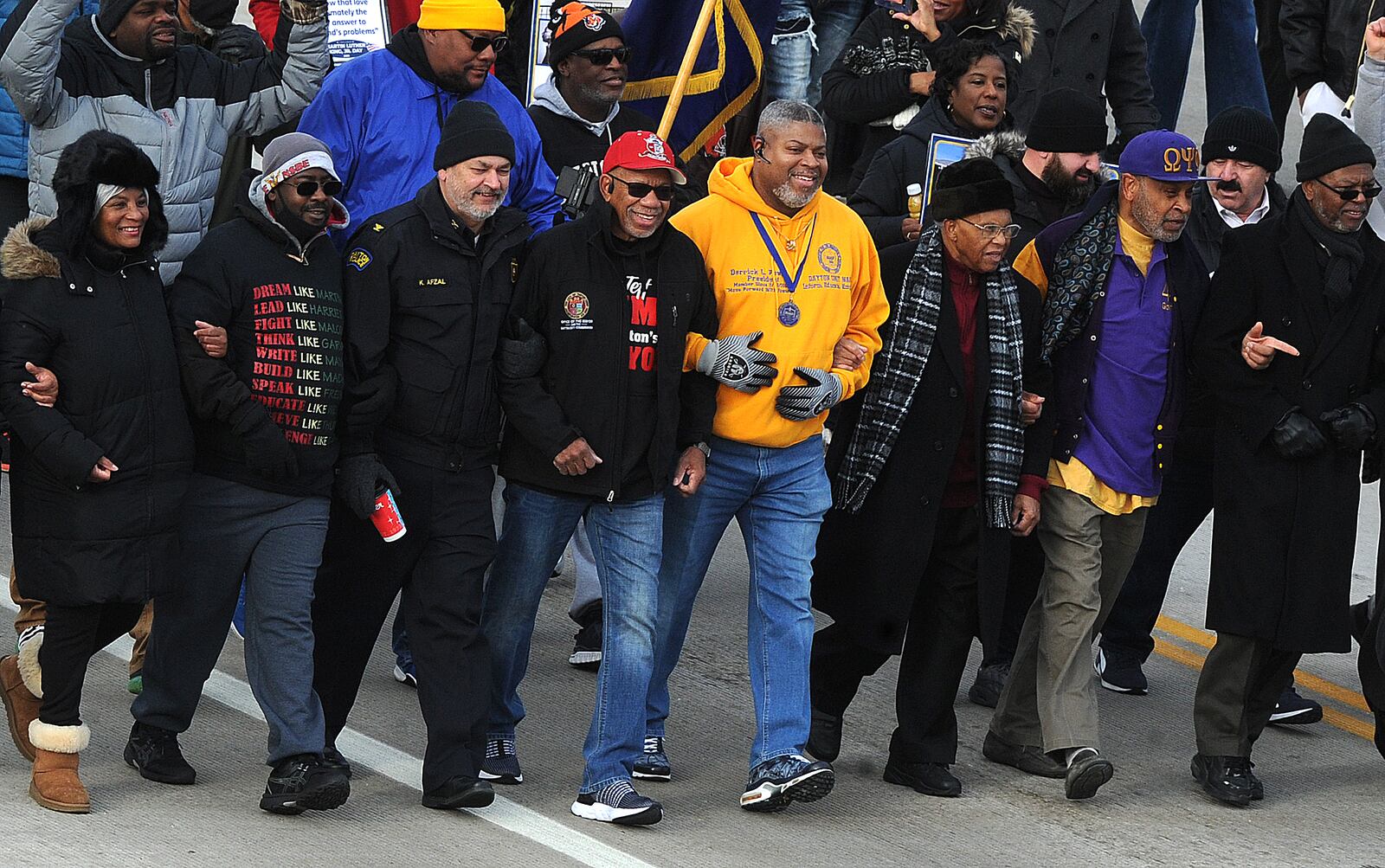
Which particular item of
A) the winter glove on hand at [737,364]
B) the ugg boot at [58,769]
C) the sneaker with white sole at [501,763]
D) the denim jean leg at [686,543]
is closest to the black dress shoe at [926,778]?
the denim jean leg at [686,543]

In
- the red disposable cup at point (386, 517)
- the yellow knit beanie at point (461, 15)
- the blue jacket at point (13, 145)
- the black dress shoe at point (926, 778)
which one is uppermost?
the yellow knit beanie at point (461, 15)

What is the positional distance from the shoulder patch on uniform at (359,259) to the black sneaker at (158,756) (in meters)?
1.68

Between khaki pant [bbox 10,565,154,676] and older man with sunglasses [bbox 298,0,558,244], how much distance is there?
65.6 inches

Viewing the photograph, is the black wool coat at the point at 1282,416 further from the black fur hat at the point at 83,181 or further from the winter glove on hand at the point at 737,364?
the black fur hat at the point at 83,181

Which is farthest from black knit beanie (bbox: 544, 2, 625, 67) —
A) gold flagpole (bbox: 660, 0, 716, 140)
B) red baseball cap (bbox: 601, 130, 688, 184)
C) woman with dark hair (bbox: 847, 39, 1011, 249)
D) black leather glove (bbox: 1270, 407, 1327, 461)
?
black leather glove (bbox: 1270, 407, 1327, 461)

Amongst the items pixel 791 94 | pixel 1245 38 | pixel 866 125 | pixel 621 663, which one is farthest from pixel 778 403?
pixel 1245 38

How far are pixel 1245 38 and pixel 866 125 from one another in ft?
12.7

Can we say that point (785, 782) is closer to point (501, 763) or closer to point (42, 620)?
point (501, 763)

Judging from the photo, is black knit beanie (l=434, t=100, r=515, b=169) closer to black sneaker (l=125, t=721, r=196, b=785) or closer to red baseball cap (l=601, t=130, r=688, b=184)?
red baseball cap (l=601, t=130, r=688, b=184)

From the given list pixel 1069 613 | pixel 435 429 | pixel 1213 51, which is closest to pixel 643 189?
pixel 435 429

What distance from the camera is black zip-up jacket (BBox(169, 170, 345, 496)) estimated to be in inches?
241

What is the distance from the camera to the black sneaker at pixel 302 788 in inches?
243

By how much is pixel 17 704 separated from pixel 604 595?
2026 millimetres

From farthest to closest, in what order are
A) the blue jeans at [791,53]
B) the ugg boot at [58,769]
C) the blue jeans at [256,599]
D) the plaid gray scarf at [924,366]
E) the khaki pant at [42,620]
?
the blue jeans at [791,53], the plaid gray scarf at [924,366], the khaki pant at [42,620], the blue jeans at [256,599], the ugg boot at [58,769]
